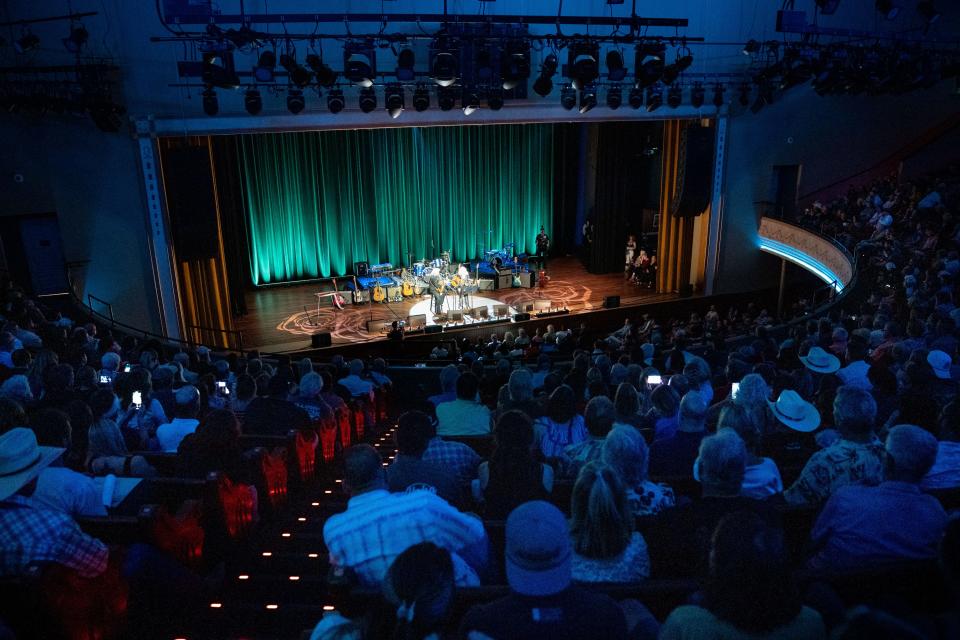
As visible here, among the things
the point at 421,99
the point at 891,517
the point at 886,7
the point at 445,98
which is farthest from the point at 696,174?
the point at 891,517

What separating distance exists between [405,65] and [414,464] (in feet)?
Answer: 25.5

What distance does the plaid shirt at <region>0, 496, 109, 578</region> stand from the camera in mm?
2709

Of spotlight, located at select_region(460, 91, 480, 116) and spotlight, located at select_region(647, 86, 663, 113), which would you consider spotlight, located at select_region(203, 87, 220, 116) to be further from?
spotlight, located at select_region(647, 86, 663, 113)

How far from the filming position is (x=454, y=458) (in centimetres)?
369

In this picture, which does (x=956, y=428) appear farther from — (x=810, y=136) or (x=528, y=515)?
(x=810, y=136)

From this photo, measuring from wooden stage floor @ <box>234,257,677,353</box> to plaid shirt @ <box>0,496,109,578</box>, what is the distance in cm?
989

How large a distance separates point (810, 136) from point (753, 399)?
13923 millimetres

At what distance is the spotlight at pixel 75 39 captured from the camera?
9.91m

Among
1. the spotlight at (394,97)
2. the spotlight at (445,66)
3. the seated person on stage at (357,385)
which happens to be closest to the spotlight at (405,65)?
the spotlight at (394,97)

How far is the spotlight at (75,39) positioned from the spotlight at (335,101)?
357 centimetres

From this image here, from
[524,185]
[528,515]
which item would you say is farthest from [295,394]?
[524,185]

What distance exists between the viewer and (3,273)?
35.5 ft

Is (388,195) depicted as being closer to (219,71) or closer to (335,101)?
(335,101)

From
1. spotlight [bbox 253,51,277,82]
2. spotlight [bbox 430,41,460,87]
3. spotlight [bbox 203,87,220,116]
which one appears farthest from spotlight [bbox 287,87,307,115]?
spotlight [bbox 430,41,460,87]
